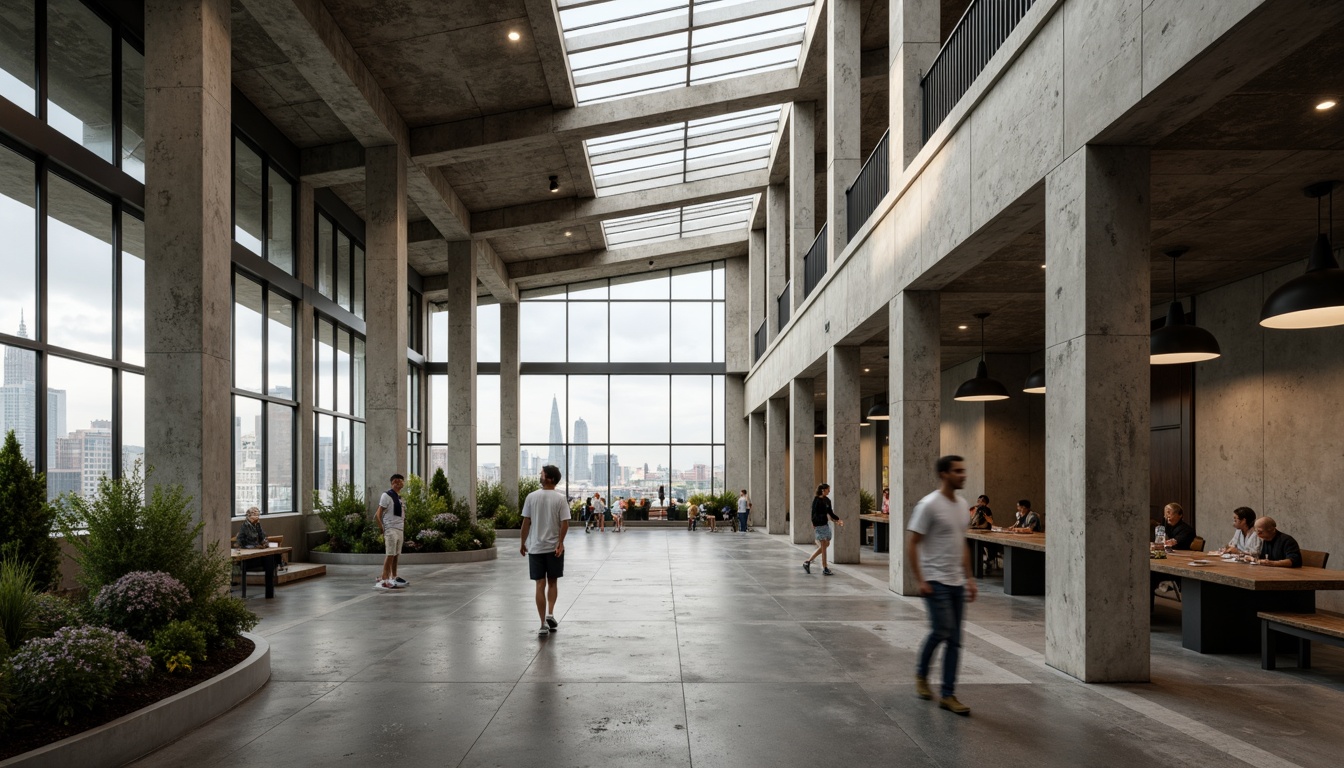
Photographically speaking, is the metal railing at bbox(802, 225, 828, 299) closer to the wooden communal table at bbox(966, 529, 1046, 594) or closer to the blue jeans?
the wooden communal table at bbox(966, 529, 1046, 594)

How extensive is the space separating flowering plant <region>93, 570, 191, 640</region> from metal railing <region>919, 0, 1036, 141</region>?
932 cm

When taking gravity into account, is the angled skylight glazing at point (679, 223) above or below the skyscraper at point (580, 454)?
above

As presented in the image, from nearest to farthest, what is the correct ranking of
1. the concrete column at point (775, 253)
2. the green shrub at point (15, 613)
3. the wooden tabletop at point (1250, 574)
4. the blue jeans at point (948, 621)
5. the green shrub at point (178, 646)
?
1. the green shrub at point (15, 613)
2. the blue jeans at point (948, 621)
3. the green shrub at point (178, 646)
4. the wooden tabletop at point (1250, 574)
5. the concrete column at point (775, 253)

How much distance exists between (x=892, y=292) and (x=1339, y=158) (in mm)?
5744

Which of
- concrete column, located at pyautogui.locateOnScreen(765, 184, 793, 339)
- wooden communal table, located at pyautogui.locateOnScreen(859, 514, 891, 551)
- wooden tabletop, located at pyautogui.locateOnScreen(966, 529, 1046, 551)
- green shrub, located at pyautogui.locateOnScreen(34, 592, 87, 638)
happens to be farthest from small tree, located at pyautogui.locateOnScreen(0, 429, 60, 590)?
concrete column, located at pyautogui.locateOnScreen(765, 184, 793, 339)

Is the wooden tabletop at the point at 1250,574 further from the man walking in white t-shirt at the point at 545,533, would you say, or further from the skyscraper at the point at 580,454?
the skyscraper at the point at 580,454

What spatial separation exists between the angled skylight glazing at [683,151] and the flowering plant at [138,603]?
17683 mm

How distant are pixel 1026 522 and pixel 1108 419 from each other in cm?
896

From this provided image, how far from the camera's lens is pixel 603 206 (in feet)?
89.6

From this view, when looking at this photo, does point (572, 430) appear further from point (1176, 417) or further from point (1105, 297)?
point (1105, 297)

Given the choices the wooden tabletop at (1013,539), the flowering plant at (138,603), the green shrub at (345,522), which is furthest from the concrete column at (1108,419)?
the green shrub at (345,522)

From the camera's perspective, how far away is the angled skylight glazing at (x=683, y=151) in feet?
77.6

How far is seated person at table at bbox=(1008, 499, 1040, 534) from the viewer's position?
14.8 m

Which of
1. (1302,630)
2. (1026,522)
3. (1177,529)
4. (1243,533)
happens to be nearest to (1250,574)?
(1302,630)
